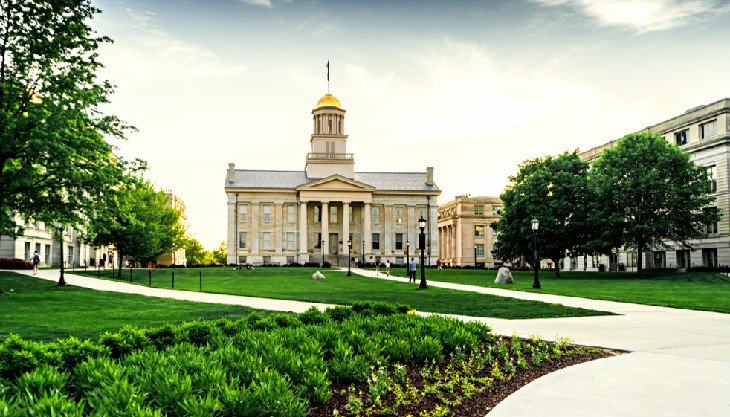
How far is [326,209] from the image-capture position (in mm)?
97375

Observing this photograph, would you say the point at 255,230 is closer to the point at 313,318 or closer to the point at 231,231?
the point at 231,231

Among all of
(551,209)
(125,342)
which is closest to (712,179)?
(551,209)

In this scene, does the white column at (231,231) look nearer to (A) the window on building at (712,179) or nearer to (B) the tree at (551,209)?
(B) the tree at (551,209)

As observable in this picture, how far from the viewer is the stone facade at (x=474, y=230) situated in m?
123

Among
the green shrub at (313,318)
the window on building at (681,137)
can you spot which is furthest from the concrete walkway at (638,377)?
the window on building at (681,137)

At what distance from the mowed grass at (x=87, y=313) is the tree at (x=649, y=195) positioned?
136ft

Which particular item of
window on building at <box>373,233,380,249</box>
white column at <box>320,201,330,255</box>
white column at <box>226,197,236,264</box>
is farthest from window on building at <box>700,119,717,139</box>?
white column at <box>226,197,236,264</box>

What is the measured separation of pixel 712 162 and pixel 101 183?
59.3 meters

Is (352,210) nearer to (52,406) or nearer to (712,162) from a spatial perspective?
(712,162)

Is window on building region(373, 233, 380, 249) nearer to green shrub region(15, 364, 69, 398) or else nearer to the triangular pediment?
the triangular pediment

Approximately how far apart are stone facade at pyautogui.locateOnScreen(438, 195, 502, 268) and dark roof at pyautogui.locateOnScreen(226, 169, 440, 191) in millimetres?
19222

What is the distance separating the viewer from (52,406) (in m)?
4.71

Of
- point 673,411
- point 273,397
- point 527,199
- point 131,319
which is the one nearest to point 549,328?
point 673,411

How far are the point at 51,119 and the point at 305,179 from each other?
81.0 metres
